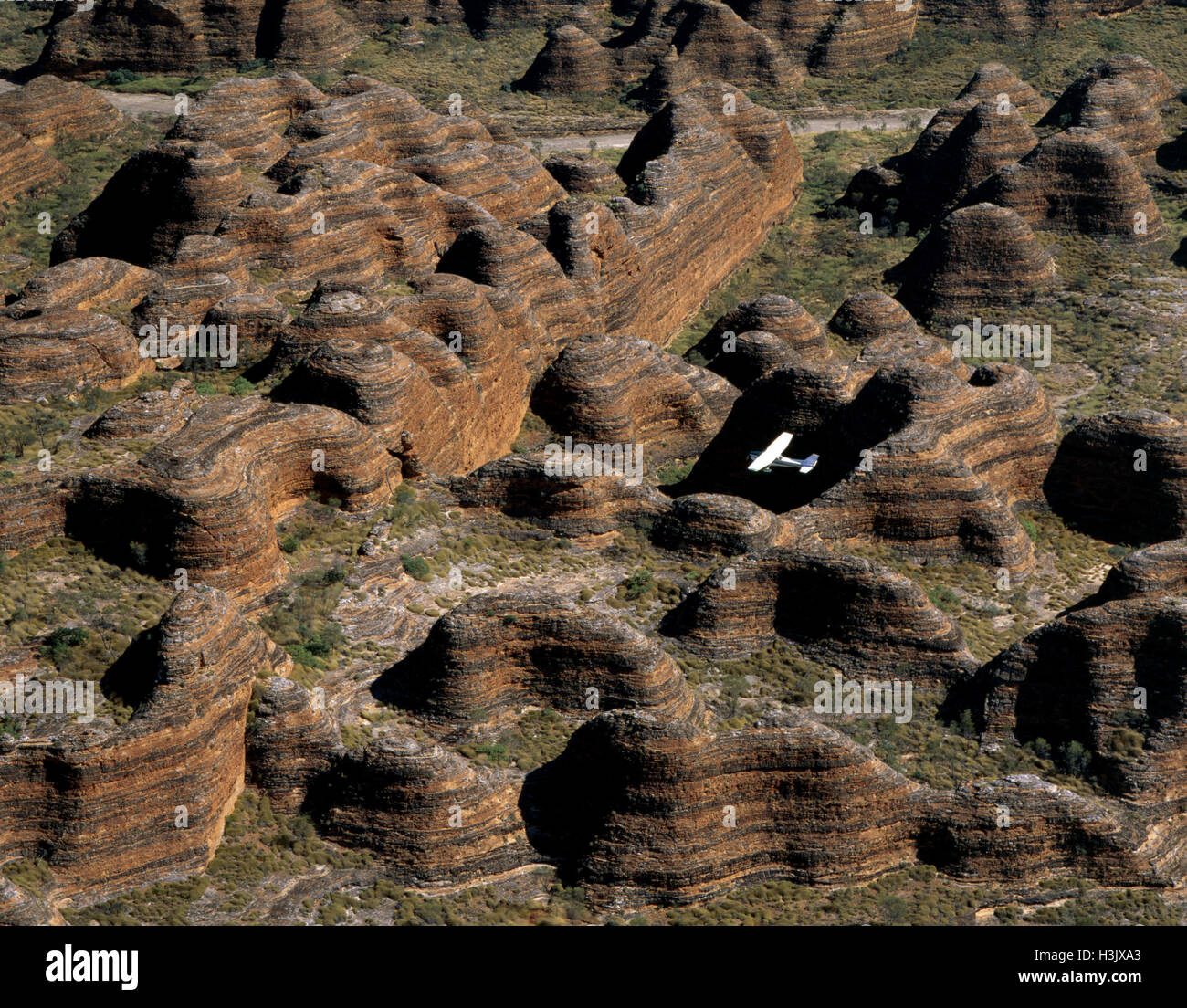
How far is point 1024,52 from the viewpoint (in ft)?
344

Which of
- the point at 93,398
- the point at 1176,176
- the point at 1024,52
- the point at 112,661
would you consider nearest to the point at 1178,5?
the point at 1024,52

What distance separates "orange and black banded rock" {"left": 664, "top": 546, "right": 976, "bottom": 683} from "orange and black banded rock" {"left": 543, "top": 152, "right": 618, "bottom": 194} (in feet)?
103

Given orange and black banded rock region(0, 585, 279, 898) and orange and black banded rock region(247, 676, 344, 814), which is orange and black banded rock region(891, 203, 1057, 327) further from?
orange and black banded rock region(0, 585, 279, 898)

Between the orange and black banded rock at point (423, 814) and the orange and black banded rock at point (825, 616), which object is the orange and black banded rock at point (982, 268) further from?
the orange and black banded rock at point (423, 814)

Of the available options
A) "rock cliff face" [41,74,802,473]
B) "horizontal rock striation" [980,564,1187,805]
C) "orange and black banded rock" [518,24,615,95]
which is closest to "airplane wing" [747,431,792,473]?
"rock cliff face" [41,74,802,473]

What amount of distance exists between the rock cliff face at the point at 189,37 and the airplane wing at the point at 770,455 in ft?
157

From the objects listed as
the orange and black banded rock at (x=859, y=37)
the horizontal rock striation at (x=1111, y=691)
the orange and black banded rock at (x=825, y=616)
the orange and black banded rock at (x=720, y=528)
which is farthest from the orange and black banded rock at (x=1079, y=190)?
the horizontal rock striation at (x=1111, y=691)

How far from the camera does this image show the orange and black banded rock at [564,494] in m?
56.5

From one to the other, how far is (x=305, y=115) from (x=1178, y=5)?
5249 centimetres

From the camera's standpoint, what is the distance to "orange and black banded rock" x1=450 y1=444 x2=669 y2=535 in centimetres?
5647

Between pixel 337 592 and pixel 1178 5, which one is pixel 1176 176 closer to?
pixel 1178 5
